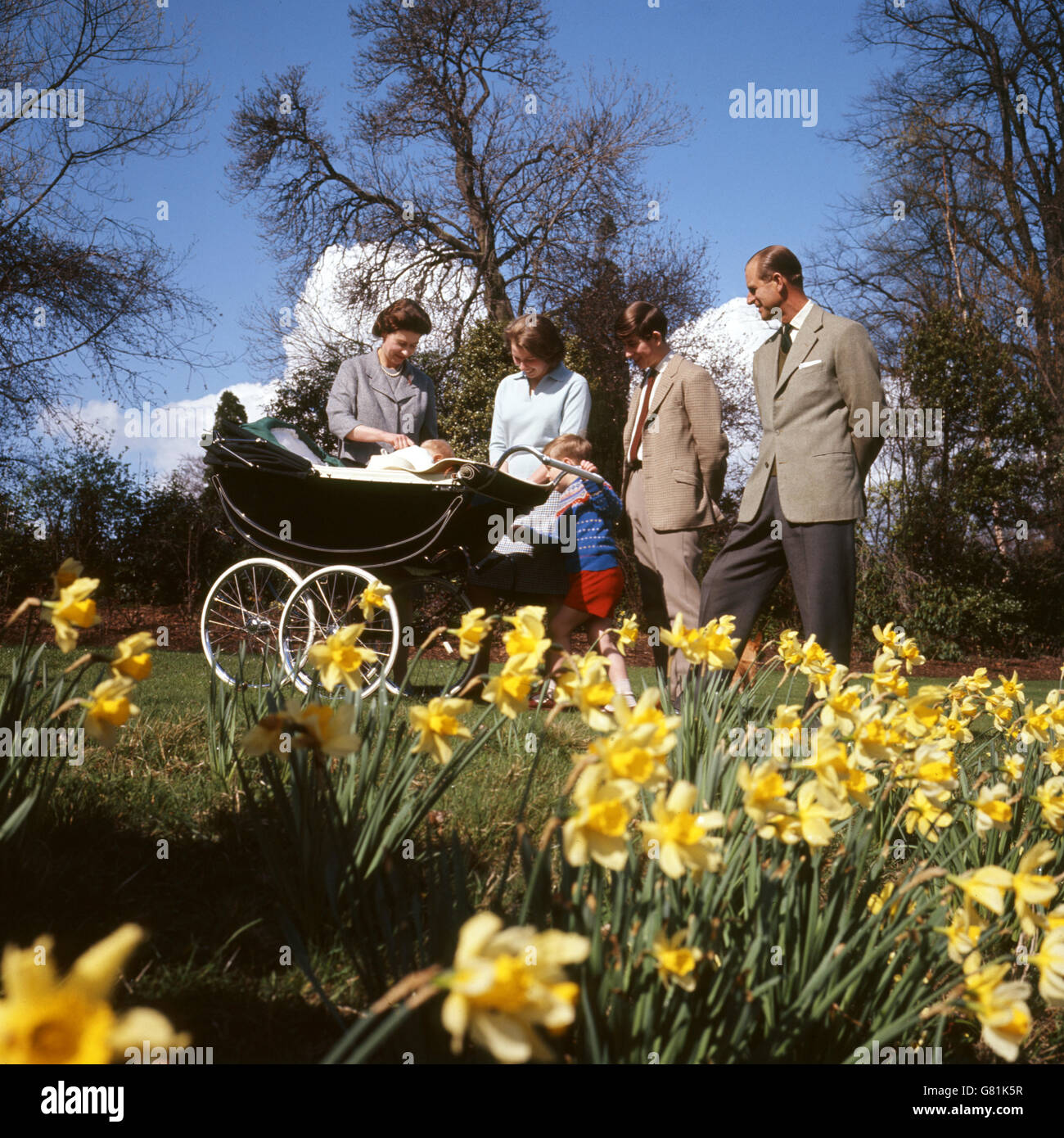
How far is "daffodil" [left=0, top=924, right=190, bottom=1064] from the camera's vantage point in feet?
1.61

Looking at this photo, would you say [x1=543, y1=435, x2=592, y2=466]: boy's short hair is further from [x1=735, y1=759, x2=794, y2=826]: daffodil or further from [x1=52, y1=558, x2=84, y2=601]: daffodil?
[x1=735, y1=759, x2=794, y2=826]: daffodil

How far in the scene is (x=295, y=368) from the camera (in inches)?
570

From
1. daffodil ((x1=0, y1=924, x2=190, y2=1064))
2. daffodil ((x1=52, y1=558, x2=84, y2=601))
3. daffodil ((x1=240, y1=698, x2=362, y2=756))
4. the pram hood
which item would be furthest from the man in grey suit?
daffodil ((x1=0, y1=924, x2=190, y2=1064))

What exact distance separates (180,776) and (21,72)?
36.9 feet

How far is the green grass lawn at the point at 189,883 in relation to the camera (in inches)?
50.8

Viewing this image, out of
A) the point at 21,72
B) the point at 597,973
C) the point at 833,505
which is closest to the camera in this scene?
the point at 597,973

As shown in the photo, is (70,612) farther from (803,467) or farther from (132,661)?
(803,467)

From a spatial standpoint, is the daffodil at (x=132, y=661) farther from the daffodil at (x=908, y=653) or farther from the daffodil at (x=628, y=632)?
the daffodil at (x=908, y=653)

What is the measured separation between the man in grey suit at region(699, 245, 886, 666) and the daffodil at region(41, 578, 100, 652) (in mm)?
2455

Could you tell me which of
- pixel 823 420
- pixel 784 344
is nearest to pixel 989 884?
pixel 823 420

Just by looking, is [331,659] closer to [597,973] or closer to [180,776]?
[597,973]

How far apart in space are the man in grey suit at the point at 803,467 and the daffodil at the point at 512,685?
83.8 inches

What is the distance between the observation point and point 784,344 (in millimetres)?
3371
